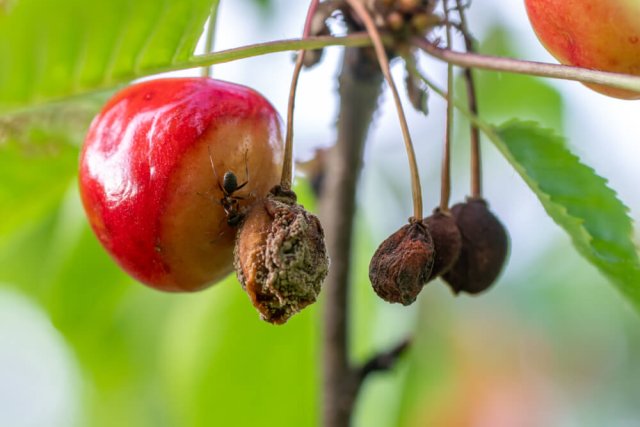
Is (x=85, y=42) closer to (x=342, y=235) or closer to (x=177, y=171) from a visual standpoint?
(x=177, y=171)

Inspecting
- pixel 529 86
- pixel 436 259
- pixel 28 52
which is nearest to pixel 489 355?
pixel 529 86

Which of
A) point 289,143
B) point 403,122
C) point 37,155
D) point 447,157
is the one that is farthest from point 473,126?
point 37,155

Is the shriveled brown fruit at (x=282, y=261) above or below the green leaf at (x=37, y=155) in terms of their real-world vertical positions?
below

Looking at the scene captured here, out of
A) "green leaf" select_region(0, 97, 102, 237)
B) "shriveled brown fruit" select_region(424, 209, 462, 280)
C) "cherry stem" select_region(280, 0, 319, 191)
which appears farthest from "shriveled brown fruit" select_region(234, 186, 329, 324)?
"green leaf" select_region(0, 97, 102, 237)

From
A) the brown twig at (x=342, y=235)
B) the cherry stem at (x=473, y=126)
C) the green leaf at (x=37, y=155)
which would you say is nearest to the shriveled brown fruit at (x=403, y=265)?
the cherry stem at (x=473, y=126)

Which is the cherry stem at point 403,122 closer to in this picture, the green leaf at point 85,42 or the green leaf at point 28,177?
the green leaf at point 85,42

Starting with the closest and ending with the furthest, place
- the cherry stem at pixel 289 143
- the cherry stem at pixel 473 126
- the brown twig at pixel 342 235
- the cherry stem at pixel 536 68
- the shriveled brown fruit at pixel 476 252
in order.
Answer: the cherry stem at pixel 536 68 < the cherry stem at pixel 289 143 < the shriveled brown fruit at pixel 476 252 < the cherry stem at pixel 473 126 < the brown twig at pixel 342 235

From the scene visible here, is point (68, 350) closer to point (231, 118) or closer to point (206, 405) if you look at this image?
point (206, 405)
